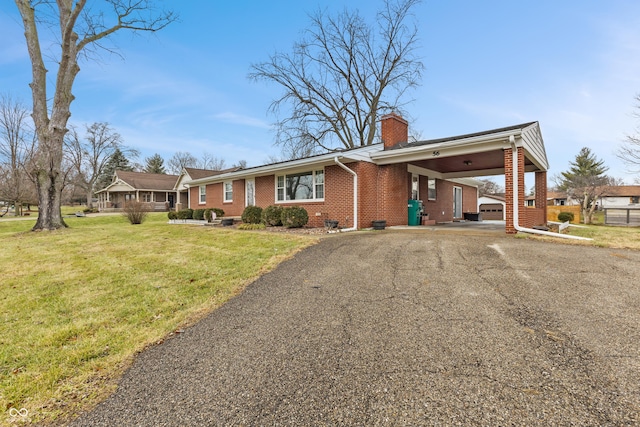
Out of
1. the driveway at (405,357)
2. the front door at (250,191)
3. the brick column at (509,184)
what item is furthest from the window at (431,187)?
the driveway at (405,357)

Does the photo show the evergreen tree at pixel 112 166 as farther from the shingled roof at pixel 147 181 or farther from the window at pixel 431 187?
the window at pixel 431 187

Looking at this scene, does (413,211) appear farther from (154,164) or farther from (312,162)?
(154,164)

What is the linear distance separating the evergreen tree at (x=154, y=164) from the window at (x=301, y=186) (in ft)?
165

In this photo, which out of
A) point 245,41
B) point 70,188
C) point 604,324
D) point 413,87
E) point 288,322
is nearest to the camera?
point 604,324

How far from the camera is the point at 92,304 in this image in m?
4.06

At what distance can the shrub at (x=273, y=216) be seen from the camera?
40.8 ft

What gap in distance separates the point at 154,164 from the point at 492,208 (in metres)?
55.6

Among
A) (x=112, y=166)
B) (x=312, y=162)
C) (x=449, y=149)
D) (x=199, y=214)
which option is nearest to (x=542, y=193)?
(x=449, y=149)

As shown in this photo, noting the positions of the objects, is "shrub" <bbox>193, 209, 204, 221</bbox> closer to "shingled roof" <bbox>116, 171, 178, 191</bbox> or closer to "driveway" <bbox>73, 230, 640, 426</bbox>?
"driveway" <bbox>73, 230, 640, 426</bbox>

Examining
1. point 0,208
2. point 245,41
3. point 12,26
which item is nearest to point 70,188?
point 0,208

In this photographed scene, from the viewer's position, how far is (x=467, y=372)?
7.27 ft

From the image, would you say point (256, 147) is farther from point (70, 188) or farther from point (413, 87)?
point (70, 188)

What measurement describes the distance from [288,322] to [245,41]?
1699 centimetres

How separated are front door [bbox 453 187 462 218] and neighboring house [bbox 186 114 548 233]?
87.3 inches
